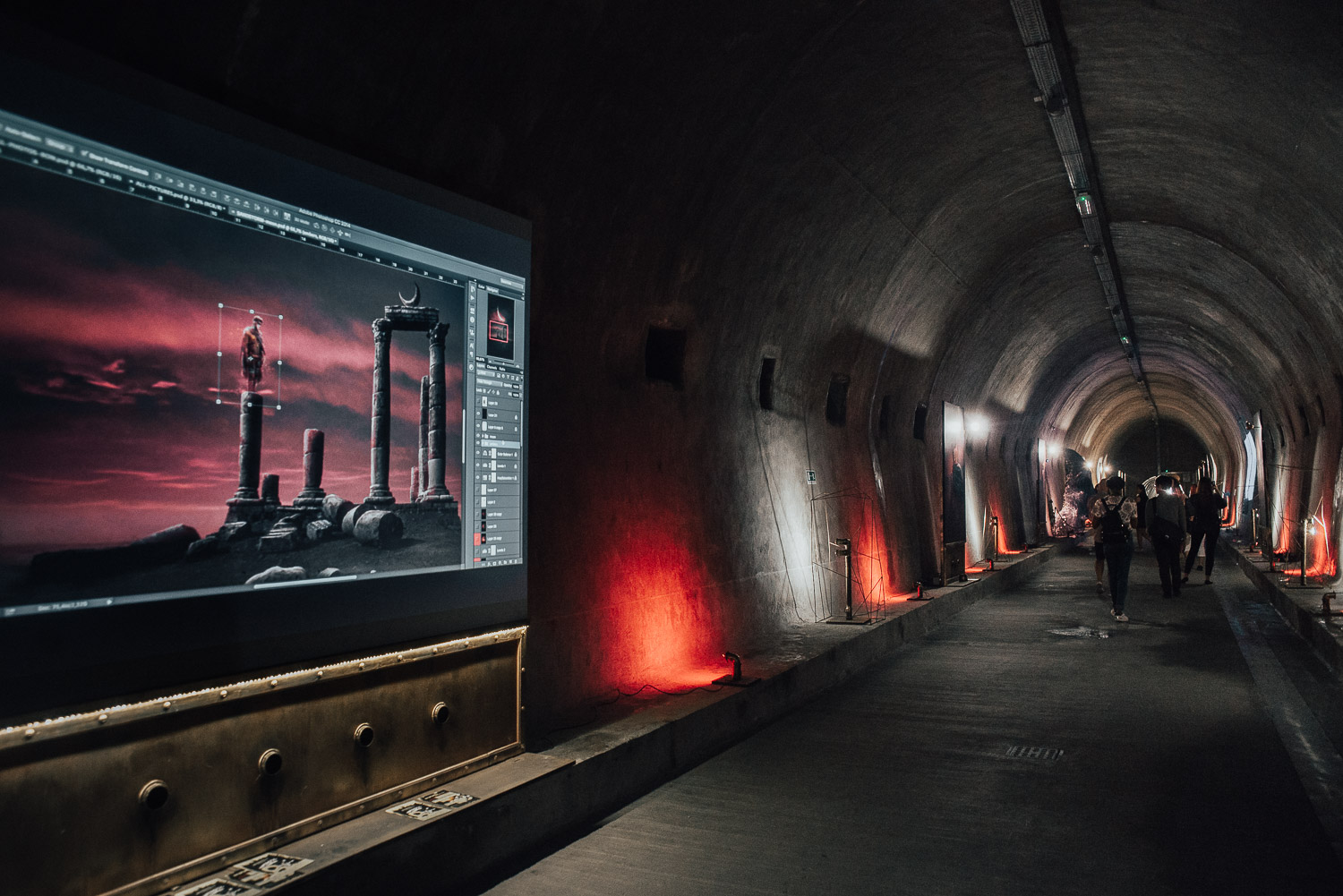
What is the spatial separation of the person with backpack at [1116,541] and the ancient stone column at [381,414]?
11.2 meters

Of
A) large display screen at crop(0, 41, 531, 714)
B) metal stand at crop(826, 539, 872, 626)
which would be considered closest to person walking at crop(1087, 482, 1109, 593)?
metal stand at crop(826, 539, 872, 626)

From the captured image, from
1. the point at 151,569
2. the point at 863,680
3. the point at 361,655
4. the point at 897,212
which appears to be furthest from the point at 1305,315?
the point at 151,569

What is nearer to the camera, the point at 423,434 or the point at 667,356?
the point at 423,434

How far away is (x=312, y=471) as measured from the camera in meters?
4.08

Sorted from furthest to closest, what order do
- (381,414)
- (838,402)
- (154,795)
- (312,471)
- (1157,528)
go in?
(1157,528), (838,402), (381,414), (312,471), (154,795)

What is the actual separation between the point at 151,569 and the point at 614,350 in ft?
14.0

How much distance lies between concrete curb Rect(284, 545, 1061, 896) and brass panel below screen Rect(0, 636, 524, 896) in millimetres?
366

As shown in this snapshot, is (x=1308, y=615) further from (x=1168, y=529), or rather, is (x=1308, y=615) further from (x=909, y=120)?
(x=909, y=120)

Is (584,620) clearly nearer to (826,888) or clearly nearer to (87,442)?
(826,888)

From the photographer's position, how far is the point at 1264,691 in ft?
27.7

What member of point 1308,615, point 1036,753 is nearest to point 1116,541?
point 1308,615

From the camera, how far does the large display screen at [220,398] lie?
3.16 meters

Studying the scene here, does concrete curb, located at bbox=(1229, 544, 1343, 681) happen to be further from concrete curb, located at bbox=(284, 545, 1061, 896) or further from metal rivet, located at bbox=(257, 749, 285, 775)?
metal rivet, located at bbox=(257, 749, 285, 775)

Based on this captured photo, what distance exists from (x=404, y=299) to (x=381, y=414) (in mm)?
604
